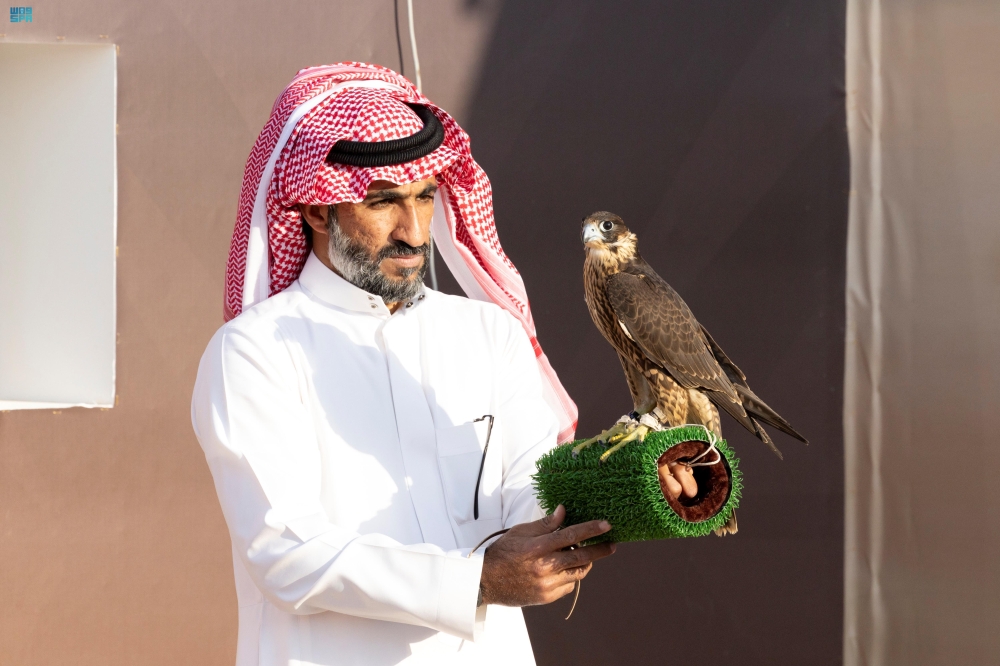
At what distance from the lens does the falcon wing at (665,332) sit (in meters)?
1.78

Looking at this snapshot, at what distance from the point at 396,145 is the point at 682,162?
1.60 m

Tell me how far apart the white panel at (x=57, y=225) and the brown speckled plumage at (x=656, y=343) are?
5.65 ft

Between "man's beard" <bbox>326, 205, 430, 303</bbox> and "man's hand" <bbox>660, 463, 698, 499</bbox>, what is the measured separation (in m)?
0.62

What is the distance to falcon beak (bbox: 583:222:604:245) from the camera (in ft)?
6.14

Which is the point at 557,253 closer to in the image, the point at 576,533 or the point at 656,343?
the point at 656,343

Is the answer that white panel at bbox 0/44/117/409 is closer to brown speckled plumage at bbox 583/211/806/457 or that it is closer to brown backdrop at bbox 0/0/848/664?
brown backdrop at bbox 0/0/848/664

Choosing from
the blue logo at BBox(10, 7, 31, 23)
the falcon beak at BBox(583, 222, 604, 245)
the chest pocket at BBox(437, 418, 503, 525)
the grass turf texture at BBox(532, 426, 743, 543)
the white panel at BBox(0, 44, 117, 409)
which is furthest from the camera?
the white panel at BBox(0, 44, 117, 409)

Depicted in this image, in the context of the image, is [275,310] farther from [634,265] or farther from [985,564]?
[985,564]

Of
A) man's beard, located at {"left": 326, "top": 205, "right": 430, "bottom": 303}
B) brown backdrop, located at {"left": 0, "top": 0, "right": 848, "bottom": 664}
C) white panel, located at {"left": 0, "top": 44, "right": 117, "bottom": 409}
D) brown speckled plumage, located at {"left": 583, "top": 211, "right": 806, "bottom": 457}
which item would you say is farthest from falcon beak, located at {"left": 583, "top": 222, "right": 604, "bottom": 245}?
white panel, located at {"left": 0, "top": 44, "right": 117, "bottom": 409}

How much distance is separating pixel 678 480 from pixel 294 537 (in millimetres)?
579

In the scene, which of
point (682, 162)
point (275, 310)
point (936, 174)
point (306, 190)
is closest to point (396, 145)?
point (306, 190)

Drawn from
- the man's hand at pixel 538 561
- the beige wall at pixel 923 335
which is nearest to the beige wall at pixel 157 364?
the beige wall at pixel 923 335

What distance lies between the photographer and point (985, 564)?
2520 millimetres

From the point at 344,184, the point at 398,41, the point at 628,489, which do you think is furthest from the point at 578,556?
the point at 398,41
